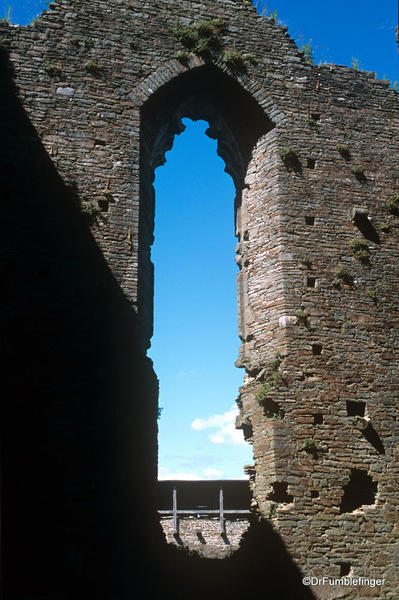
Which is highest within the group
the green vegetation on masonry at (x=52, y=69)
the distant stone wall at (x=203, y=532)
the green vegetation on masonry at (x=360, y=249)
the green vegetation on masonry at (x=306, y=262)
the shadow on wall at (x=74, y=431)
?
the green vegetation on masonry at (x=52, y=69)

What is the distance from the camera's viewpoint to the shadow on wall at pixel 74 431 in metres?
7.43

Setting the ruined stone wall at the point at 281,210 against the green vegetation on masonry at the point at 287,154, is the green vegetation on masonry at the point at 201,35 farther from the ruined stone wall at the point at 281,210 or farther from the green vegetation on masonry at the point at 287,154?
the green vegetation on masonry at the point at 287,154

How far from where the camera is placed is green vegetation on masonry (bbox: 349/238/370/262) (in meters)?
9.85

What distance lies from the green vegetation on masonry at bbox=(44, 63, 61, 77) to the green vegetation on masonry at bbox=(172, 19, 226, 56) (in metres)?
2.15

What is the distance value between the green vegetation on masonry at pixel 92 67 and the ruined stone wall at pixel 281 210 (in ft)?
0.08

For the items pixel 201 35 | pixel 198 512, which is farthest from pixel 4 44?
pixel 198 512

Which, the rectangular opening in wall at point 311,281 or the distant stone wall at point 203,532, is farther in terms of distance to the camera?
the distant stone wall at point 203,532

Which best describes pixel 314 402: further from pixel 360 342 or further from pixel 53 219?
pixel 53 219

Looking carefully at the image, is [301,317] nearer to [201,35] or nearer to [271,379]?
[271,379]

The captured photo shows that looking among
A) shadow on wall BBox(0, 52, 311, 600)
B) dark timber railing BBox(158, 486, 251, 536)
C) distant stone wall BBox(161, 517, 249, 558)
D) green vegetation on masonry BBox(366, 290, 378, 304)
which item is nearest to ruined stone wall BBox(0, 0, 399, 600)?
green vegetation on masonry BBox(366, 290, 378, 304)

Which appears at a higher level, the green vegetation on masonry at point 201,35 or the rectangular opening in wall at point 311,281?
the green vegetation on masonry at point 201,35

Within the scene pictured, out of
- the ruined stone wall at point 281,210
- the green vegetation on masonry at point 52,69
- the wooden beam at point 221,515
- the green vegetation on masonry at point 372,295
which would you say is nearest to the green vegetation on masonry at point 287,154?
the ruined stone wall at point 281,210

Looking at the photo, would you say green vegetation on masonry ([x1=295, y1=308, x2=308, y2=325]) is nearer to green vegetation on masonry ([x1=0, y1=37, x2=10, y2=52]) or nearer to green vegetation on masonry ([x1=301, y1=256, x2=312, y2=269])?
green vegetation on masonry ([x1=301, y1=256, x2=312, y2=269])

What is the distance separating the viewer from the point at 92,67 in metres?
9.88
